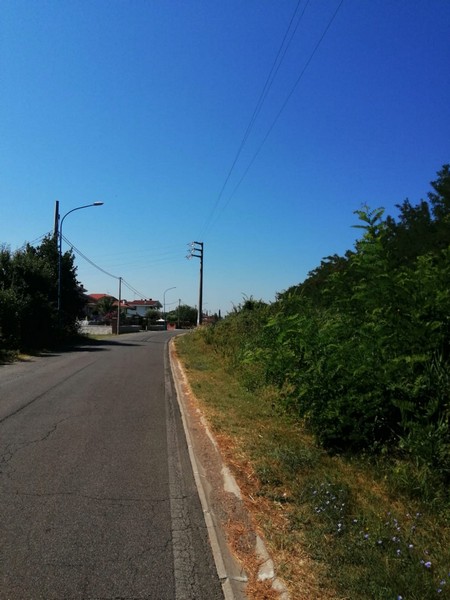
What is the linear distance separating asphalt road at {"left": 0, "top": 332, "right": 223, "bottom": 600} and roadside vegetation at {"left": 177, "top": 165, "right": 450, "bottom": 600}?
712 mm

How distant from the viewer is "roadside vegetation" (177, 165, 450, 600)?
11.7ft

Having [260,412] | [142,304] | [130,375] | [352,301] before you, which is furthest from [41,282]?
[142,304]

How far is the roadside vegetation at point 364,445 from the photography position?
11.7 ft

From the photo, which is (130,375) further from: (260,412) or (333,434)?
(333,434)

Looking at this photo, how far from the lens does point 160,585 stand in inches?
138

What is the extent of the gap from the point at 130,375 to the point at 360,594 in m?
14.0

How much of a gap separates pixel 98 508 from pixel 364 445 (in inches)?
124

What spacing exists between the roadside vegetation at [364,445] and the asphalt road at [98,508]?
712 mm

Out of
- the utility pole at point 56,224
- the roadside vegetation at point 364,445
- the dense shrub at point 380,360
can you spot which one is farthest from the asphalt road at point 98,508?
A: the utility pole at point 56,224

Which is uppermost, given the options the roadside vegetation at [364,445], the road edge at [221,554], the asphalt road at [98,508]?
the roadside vegetation at [364,445]

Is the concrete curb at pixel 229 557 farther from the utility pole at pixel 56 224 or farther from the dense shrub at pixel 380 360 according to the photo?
the utility pole at pixel 56 224

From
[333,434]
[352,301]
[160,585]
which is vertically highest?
[352,301]

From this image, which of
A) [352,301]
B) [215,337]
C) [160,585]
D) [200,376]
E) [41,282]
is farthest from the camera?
[41,282]

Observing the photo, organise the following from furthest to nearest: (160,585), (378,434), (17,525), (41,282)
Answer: (41,282) < (378,434) < (17,525) < (160,585)
